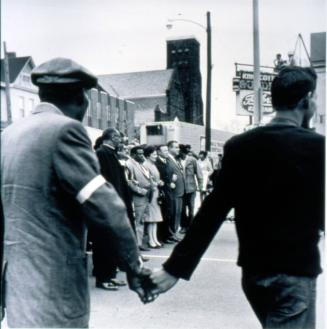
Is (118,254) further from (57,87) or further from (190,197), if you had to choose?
(190,197)

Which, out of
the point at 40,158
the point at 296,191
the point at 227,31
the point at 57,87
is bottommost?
the point at 296,191

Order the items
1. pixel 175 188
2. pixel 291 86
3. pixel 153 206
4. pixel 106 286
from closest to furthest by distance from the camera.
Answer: pixel 291 86
pixel 106 286
pixel 153 206
pixel 175 188

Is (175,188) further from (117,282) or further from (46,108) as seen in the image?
(46,108)

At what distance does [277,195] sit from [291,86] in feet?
1.48

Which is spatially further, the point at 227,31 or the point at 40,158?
the point at 227,31

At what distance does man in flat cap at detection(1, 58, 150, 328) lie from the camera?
2.00 metres

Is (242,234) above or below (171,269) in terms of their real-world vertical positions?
above

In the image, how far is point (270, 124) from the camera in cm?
210

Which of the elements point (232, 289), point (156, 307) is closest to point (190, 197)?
point (232, 289)

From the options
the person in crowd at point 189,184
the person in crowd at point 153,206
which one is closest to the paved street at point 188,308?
the person in crowd at point 153,206

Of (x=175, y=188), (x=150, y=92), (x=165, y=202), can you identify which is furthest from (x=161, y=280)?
(x=150, y=92)

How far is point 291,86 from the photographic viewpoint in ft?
6.89

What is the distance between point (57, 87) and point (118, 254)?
2.41 ft

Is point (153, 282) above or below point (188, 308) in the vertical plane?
above
